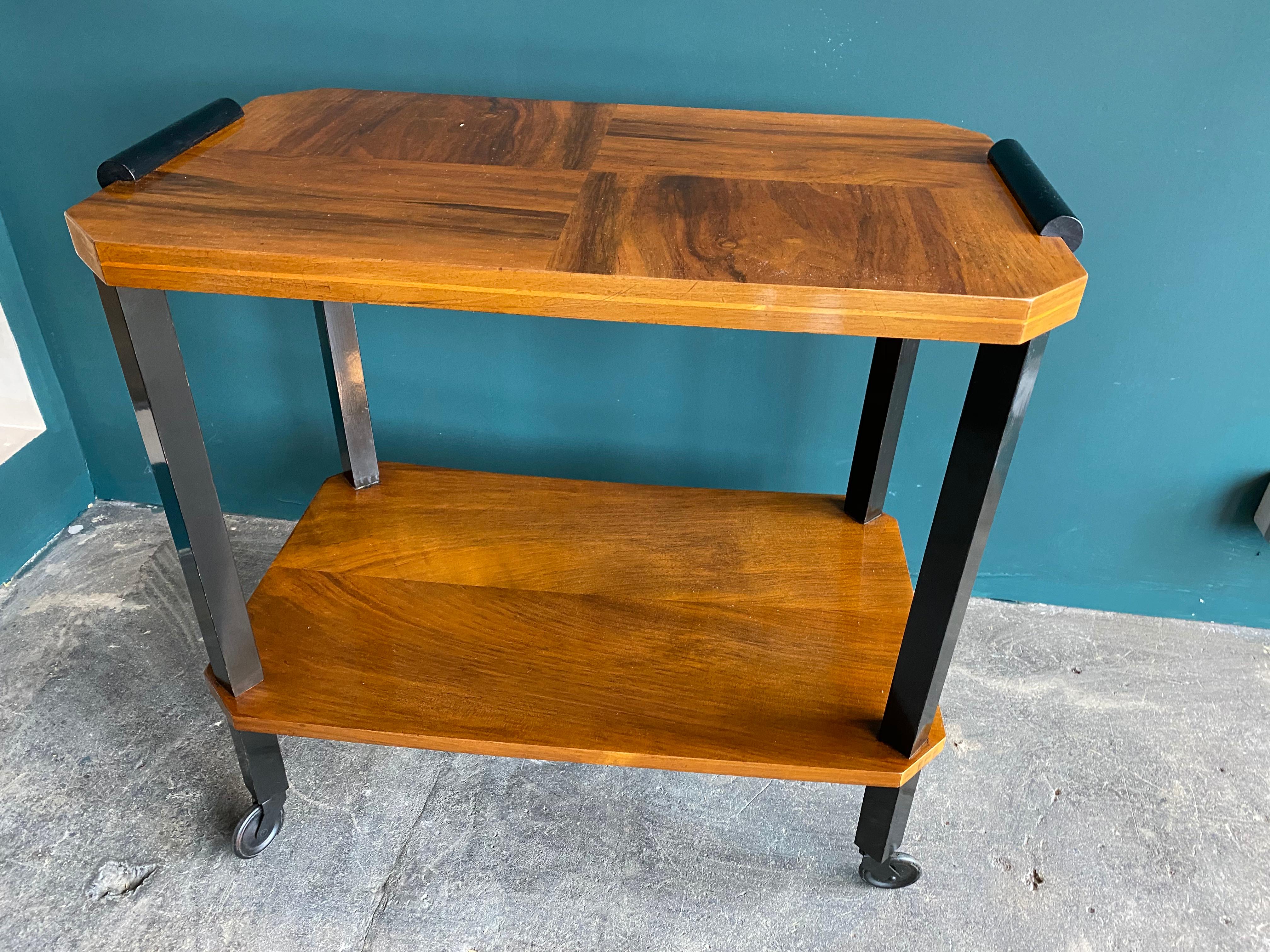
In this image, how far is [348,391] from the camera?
4.31 feet

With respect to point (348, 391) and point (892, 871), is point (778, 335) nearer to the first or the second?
point (348, 391)

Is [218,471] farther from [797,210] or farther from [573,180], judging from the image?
[797,210]

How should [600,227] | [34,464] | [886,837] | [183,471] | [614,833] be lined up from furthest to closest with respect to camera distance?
[34,464]
[614,833]
[886,837]
[183,471]
[600,227]

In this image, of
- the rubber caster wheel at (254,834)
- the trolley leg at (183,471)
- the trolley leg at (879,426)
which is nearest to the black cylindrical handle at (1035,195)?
the trolley leg at (879,426)

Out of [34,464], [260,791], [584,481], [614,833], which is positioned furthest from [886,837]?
[34,464]

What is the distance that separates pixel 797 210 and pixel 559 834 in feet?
2.90

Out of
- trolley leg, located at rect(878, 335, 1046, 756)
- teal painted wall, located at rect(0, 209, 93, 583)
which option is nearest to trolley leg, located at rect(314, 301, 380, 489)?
teal painted wall, located at rect(0, 209, 93, 583)

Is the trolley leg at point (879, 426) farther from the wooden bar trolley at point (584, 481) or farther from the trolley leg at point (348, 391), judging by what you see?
the trolley leg at point (348, 391)

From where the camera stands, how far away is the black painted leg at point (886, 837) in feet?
3.61

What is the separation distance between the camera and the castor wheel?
3.80 feet

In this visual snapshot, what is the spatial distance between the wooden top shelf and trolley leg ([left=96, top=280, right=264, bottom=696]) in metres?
0.06

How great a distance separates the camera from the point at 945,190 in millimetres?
883

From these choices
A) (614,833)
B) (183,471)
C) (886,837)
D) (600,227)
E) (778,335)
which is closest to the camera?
(600,227)

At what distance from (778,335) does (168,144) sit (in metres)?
0.89
